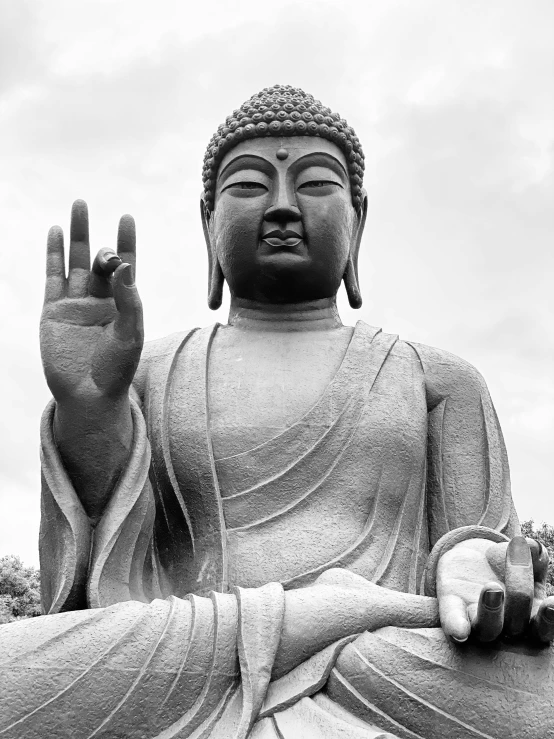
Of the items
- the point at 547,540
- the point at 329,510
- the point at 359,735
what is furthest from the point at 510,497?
the point at 547,540

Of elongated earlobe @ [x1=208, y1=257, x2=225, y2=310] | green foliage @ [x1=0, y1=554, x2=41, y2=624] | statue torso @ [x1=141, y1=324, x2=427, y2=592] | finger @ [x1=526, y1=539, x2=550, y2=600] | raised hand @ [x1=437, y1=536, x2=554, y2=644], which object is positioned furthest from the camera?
green foliage @ [x1=0, y1=554, x2=41, y2=624]

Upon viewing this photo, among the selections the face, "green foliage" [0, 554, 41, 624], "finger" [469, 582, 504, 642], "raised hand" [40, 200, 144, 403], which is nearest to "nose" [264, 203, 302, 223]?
the face

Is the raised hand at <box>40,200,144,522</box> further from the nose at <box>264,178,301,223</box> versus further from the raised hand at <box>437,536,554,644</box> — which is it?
the raised hand at <box>437,536,554,644</box>

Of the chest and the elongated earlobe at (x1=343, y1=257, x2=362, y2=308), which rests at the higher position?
the elongated earlobe at (x1=343, y1=257, x2=362, y2=308)

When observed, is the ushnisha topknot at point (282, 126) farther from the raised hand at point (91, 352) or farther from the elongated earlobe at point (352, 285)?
the raised hand at point (91, 352)

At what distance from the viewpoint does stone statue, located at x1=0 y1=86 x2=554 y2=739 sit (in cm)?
582

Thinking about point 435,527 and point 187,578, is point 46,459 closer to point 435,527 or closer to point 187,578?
point 187,578

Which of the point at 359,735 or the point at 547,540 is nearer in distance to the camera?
the point at 359,735

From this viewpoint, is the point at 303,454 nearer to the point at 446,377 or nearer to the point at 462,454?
the point at 462,454

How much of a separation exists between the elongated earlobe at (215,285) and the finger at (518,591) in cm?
319

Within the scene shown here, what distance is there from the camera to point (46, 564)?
6.89m

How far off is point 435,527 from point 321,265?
67.5 inches

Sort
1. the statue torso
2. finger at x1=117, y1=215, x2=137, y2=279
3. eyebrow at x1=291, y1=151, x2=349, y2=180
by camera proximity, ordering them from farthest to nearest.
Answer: eyebrow at x1=291, y1=151, x2=349, y2=180, the statue torso, finger at x1=117, y1=215, x2=137, y2=279

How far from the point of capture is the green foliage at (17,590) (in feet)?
54.3
